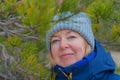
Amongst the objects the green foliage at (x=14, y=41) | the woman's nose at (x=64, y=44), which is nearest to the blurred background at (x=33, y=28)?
the green foliage at (x=14, y=41)

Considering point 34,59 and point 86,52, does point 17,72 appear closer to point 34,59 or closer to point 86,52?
point 34,59

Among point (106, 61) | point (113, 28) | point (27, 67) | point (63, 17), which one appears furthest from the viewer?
point (113, 28)

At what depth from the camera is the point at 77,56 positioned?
64.2 inches

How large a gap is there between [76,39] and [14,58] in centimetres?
37

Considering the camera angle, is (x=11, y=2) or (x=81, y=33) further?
(x=81, y=33)

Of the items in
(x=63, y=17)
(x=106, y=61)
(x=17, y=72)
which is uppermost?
(x=63, y=17)

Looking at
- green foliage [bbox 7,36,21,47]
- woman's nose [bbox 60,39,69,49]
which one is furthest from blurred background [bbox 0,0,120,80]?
woman's nose [bbox 60,39,69,49]

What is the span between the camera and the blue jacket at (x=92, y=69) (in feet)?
5.20

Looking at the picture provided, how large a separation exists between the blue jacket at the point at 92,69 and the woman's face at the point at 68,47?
0.03m

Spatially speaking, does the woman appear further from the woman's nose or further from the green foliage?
the green foliage

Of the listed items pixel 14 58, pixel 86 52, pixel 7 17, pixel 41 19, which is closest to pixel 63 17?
pixel 41 19

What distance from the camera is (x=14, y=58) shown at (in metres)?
1.83

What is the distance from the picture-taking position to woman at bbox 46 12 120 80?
5.22 ft

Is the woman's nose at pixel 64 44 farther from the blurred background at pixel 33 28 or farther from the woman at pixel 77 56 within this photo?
the blurred background at pixel 33 28
